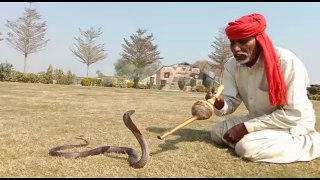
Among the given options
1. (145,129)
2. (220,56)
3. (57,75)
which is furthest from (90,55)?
(145,129)

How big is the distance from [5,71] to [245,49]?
27.1 m

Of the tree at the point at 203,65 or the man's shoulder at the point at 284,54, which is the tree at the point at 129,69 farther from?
the man's shoulder at the point at 284,54

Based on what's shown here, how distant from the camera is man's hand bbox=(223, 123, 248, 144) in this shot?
12.3 feet

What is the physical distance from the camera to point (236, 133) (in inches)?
150

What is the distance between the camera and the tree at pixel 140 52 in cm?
5341

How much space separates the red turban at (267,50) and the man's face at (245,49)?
0.15 ft

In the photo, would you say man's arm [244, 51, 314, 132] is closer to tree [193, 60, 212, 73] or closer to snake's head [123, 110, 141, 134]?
snake's head [123, 110, 141, 134]

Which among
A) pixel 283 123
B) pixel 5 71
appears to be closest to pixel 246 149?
pixel 283 123

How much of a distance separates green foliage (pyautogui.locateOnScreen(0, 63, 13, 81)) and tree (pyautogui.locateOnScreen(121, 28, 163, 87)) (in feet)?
87.5

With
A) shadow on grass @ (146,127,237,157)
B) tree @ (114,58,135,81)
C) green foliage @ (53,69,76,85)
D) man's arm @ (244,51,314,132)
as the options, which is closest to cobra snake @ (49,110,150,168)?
shadow on grass @ (146,127,237,157)

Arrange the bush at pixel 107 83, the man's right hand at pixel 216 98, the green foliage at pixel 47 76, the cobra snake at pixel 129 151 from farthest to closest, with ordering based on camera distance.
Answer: the bush at pixel 107 83 → the green foliage at pixel 47 76 → the man's right hand at pixel 216 98 → the cobra snake at pixel 129 151

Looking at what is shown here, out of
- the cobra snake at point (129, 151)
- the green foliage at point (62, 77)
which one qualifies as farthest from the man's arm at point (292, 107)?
the green foliage at point (62, 77)

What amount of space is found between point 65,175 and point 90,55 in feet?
154

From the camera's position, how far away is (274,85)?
11.4 ft
